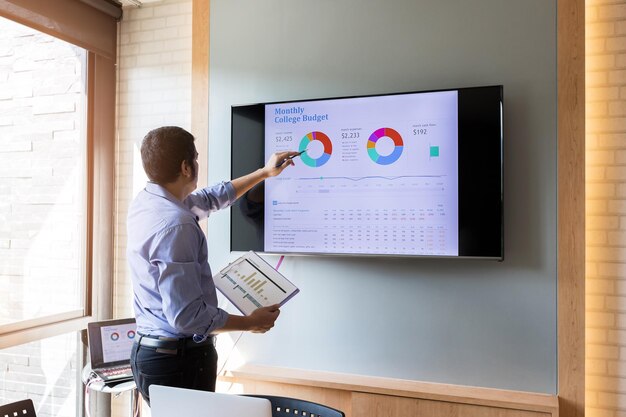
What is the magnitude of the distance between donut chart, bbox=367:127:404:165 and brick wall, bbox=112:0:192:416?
1274 mm

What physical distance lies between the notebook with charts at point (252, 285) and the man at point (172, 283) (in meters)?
0.10

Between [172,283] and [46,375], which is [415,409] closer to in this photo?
[172,283]

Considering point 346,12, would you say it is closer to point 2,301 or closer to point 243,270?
point 243,270

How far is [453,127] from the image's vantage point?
2488mm

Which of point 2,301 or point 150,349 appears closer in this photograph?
point 150,349

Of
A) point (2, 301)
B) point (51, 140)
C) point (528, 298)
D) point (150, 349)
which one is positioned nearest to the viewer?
point (150, 349)

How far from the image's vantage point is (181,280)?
72.1 inches

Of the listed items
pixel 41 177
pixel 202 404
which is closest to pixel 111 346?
pixel 41 177

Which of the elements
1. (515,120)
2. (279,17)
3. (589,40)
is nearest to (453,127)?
(515,120)

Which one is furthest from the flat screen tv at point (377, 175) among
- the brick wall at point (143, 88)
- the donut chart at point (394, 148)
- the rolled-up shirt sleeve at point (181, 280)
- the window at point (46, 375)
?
the window at point (46, 375)

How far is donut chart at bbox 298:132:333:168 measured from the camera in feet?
8.88

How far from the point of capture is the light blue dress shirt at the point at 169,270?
184cm

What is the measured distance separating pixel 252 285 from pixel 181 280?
0.47m

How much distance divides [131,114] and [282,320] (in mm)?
1673
